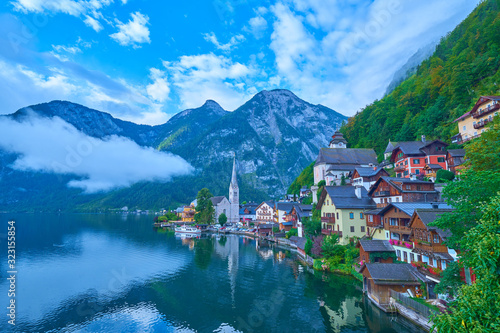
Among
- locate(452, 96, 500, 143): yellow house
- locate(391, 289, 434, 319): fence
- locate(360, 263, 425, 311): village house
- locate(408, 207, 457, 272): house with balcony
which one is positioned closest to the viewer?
locate(391, 289, 434, 319): fence

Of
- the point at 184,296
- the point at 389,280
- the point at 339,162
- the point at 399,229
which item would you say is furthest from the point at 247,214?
the point at 389,280

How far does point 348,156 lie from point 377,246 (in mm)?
52148

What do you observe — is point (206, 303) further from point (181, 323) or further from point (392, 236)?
point (392, 236)

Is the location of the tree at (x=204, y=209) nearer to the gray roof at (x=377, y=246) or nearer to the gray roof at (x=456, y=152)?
the gray roof at (x=377, y=246)

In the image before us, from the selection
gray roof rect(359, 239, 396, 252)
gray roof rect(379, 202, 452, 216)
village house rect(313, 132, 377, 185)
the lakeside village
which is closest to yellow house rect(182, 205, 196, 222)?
the lakeside village

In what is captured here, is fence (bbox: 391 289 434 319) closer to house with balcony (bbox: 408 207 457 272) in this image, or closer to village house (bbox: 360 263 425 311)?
village house (bbox: 360 263 425 311)

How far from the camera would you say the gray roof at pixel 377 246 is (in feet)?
123

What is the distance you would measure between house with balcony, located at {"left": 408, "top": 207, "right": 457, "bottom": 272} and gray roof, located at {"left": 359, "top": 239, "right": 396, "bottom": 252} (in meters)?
5.33

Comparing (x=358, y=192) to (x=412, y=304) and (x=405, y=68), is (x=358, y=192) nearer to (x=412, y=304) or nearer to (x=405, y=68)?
(x=412, y=304)

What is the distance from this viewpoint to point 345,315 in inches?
1130

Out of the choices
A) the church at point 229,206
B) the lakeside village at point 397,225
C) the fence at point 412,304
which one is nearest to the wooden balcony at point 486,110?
the lakeside village at point 397,225

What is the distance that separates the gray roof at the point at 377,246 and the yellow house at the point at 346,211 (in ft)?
26.4

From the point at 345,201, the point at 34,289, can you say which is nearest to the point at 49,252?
the point at 34,289

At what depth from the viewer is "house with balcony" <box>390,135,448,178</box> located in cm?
5559
